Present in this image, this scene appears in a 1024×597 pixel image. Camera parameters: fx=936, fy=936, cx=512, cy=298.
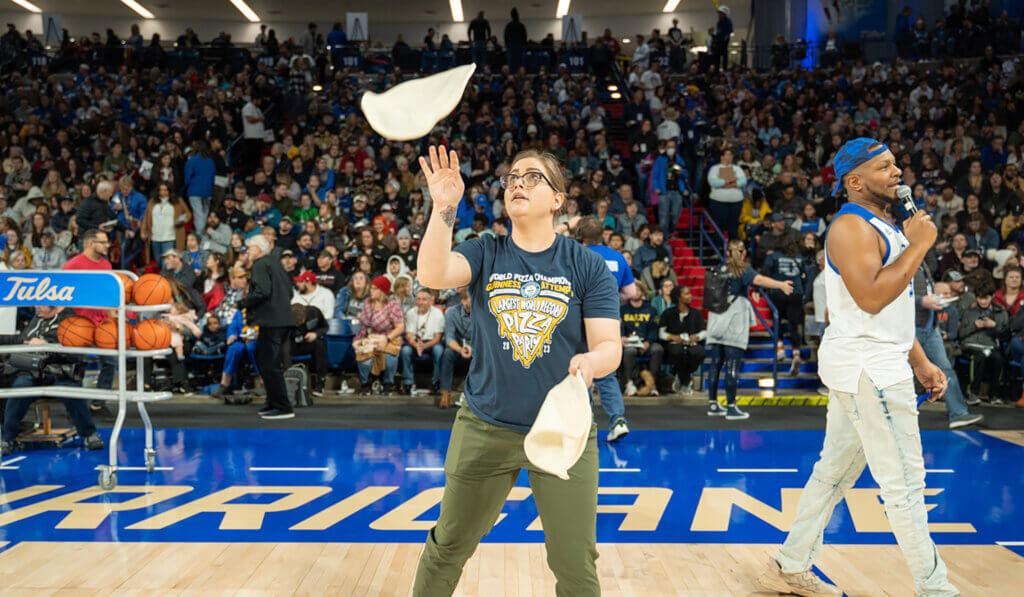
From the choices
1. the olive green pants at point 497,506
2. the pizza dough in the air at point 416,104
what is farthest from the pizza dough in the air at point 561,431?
the pizza dough in the air at point 416,104

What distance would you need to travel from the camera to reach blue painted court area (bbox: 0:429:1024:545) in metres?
5.33

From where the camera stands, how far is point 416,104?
114 inches

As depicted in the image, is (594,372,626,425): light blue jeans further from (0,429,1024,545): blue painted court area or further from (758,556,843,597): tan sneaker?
(758,556,843,597): tan sneaker

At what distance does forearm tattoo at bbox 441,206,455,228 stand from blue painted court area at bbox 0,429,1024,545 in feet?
9.01

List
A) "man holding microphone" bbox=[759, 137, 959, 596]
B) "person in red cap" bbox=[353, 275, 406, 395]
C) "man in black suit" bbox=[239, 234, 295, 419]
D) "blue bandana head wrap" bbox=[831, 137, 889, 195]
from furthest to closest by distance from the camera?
"person in red cap" bbox=[353, 275, 406, 395]
"man in black suit" bbox=[239, 234, 295, 419]
"blue bandana head wrap" bbox=[831, 137, 889, 195]
"man holding microphone" bbox=[759, 137, 959, 596]

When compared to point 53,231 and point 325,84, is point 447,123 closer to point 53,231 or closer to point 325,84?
point 325,84

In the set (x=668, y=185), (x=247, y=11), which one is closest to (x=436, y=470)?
(x=668, y=185)

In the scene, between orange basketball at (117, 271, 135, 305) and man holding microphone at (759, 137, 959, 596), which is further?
orange basketball at (117, 271, 135, 305)

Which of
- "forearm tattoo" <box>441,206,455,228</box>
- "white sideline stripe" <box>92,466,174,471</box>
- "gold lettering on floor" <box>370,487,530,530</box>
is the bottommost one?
"gold lettering on floor" <box>370,487,530,530</box>

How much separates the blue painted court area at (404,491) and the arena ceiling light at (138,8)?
24226mm

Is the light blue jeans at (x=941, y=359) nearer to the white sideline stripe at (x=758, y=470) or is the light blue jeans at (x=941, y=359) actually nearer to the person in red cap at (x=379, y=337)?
the white sideline stripe at (x=758, y=470)

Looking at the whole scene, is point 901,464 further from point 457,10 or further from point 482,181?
point 457,10

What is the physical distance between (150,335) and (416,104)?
4.74 metres

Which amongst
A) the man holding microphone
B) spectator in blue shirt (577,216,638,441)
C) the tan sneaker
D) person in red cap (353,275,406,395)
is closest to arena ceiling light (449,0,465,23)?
person in red cap (353,275,406,395)
